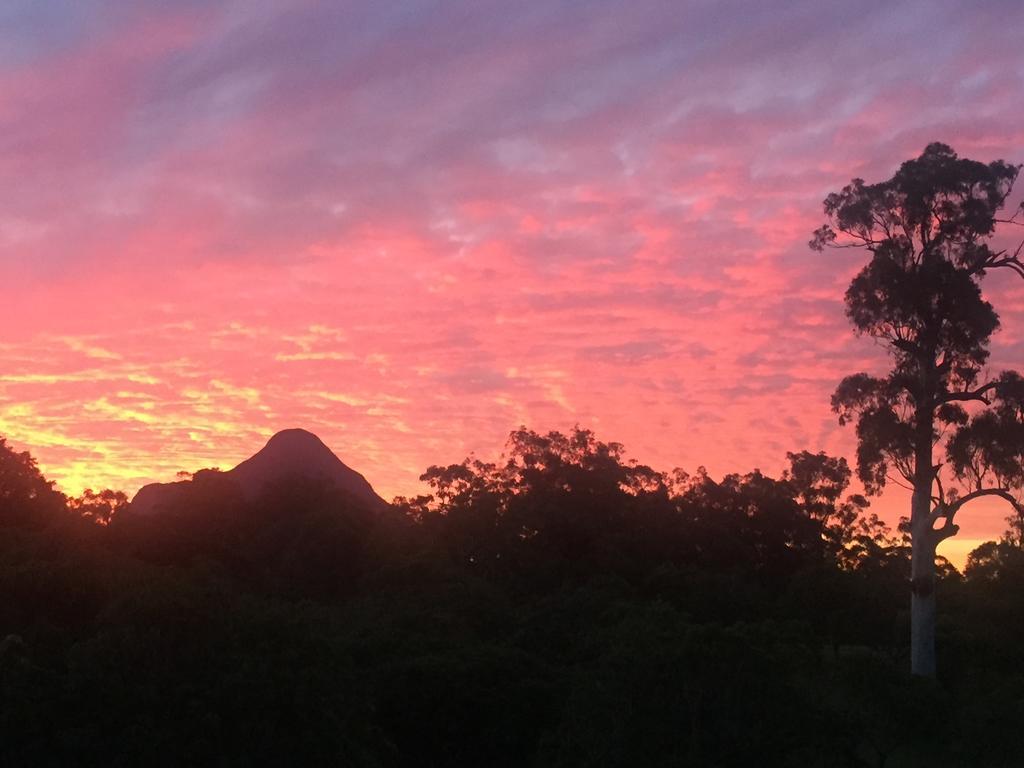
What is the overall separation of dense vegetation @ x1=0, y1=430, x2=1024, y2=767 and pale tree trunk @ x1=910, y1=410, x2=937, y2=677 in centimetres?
132

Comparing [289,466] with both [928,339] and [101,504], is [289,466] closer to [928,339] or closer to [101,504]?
[101,504]

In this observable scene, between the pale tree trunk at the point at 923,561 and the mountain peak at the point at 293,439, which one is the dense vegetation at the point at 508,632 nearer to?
the pale tree trunk at the point at 923,561

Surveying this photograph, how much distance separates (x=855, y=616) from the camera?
1652 inches

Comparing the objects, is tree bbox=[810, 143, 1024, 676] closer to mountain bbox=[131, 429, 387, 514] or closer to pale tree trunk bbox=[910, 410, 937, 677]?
pale tree trunk bbox=[910, 410, 937, 677]

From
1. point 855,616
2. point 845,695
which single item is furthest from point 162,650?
point 855,616

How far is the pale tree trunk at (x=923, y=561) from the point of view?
98.3ft

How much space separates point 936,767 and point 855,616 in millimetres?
19720

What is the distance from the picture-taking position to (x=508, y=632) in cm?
3328

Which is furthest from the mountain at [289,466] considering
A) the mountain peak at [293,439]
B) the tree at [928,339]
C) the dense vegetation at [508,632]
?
the tree at [928,339]

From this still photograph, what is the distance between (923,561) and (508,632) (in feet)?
37.7

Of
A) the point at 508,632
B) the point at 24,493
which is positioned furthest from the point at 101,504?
the point at 508,632

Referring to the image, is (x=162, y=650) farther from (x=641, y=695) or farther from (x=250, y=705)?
(x=641, y=695)

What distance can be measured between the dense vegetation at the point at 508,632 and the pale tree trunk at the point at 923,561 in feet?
4.32

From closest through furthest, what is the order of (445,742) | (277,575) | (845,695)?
(445,742) → (845,695) → (277,575)
